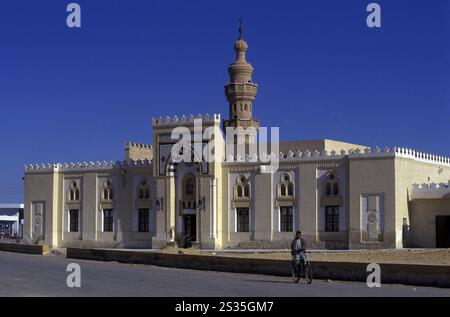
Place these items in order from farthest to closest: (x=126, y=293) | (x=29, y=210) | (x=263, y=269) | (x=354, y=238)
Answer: (x=29, y=210) < (x=354, y=238) < (x=263, y=269) < (x=126, y=293)

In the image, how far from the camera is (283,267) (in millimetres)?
22703

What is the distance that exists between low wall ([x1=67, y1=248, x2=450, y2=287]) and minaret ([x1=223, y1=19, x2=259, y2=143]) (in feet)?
64.7

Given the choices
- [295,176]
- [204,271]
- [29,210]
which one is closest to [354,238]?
[295,176]

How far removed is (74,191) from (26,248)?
7680mm

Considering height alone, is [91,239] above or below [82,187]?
below

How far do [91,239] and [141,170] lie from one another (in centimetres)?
519

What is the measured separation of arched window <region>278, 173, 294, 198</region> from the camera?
3925 cm

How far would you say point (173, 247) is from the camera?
40.6m

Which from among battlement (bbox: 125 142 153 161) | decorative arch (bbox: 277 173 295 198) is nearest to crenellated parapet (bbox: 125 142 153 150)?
battlement (bbox: 125 142 153 161)

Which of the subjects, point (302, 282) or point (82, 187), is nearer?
point (302, 282)

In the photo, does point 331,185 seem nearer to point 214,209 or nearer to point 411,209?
point 411,209

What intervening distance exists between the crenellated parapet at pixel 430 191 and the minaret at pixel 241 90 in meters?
14.6
